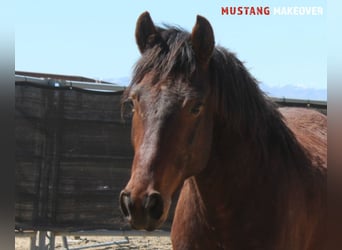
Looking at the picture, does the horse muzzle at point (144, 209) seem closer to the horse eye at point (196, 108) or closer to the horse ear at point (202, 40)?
the horse eye at point (196, 108)

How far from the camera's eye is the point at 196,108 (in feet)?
7.43

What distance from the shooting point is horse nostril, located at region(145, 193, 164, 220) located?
1.92 meters

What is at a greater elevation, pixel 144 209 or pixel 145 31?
pixel 145 31

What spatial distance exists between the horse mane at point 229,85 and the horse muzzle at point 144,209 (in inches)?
24.9

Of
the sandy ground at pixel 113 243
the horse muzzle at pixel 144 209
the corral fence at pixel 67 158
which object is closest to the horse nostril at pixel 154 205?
the horse muzzle at pixel 144 209

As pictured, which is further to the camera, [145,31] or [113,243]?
[113,243]

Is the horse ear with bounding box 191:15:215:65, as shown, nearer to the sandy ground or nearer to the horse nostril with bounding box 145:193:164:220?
the horse nostril with bounding box 145:193:164:220

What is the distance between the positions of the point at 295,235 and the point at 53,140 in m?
3.52

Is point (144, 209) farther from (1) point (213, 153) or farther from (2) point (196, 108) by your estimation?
(1) point (213, 153)

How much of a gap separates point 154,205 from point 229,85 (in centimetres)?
91

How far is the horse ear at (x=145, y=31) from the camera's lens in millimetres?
2541

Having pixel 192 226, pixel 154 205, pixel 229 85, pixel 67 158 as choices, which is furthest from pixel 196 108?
pixel 67 158

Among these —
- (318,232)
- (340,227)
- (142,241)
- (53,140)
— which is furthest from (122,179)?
(340,227)

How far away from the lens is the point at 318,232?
294cm
